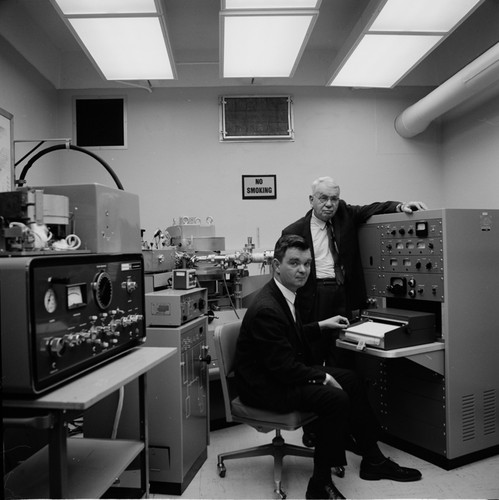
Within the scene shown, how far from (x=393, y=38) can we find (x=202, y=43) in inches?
71.0

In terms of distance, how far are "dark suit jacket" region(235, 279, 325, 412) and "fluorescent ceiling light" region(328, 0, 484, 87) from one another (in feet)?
5.61

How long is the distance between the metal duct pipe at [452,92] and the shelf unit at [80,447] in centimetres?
264

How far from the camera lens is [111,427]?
2.17 m

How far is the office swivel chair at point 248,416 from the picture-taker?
80.4 inches

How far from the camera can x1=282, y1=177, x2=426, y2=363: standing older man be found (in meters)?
2.75

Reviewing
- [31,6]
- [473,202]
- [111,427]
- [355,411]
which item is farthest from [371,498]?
[31,6]

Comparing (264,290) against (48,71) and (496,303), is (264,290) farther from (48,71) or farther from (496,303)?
(48,71)

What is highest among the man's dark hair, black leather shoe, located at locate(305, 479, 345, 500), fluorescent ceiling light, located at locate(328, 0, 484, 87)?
fluorescent ceiling light, located at locate(328, 0, 484, 87)

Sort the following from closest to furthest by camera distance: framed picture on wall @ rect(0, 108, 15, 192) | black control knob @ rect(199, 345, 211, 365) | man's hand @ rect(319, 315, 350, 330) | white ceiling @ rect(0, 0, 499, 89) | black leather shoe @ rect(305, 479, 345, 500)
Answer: black leather shoe @ rect(305, 479, 345, 500) → man's hand @ rect(319, 315, 350, 330) → black control knob @ rect(199, 345, 211, 365) → framed picture on wall @ rect(0, 108, 15, 192) → white ceiling @ rect(0, 0, 499, 89)

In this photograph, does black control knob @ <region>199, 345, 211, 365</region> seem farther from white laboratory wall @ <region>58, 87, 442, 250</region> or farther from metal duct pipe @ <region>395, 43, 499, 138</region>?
metal duct pipe @ <region>395, 43, 499, 138</region>

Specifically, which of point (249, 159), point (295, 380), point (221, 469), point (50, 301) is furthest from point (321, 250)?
point (50, 301)

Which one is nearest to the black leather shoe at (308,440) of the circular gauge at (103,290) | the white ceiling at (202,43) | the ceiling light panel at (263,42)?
the circular gauge at (103,290)

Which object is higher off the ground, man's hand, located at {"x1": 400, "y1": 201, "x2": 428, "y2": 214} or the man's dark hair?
man's hand, located at {"x1": 400, "y1": 201, "x2": 428, "y2": 214}

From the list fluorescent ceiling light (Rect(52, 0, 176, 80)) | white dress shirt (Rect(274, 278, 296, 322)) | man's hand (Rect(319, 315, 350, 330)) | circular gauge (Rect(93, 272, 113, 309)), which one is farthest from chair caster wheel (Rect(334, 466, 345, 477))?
fluorescent ceiling light (Rect(52, 0, 176, 80))
